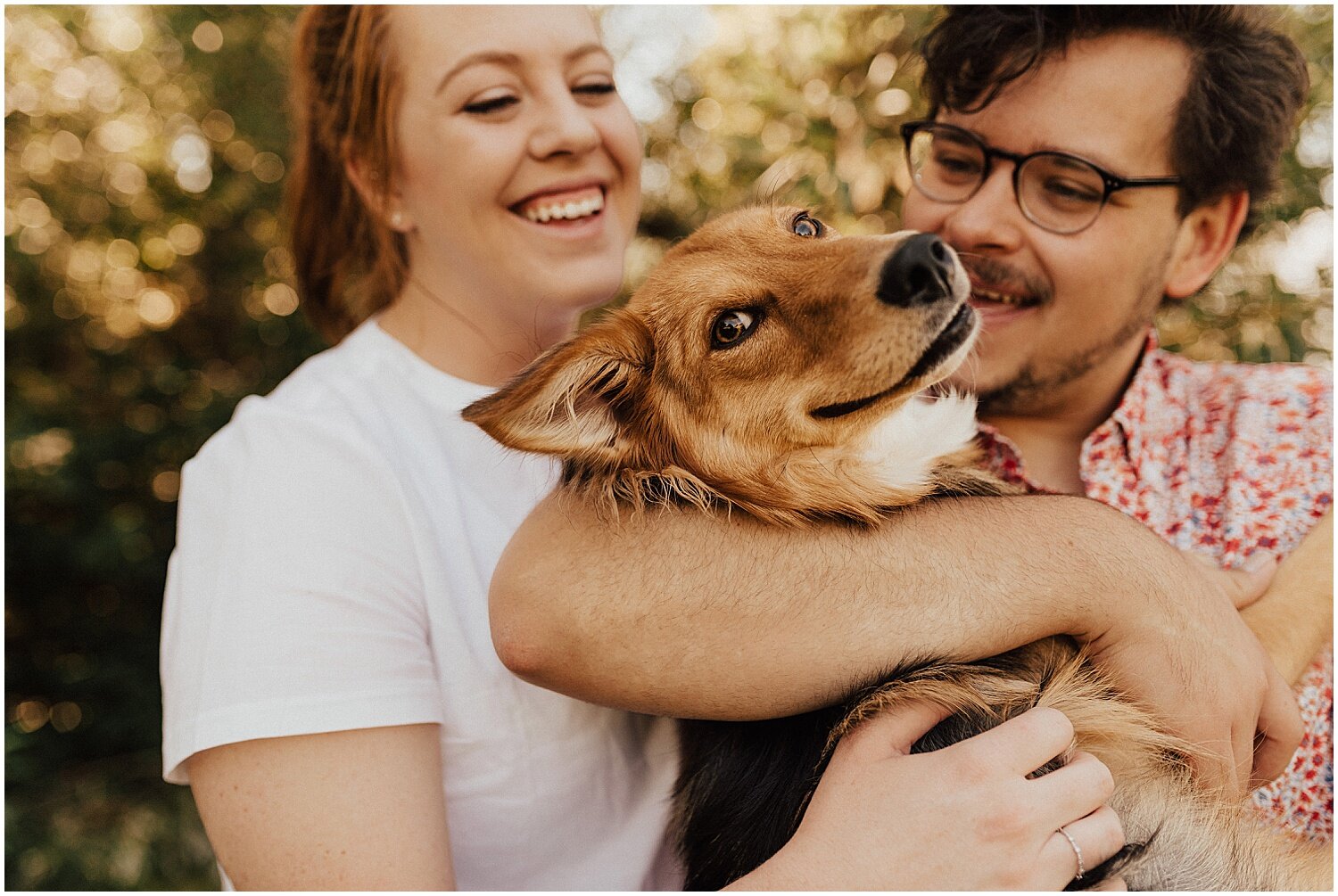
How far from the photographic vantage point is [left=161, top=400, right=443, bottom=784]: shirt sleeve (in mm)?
1784

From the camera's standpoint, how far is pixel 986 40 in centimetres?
275

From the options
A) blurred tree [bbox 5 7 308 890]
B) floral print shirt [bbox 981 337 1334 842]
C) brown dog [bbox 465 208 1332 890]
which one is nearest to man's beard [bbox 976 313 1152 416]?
floral print shirt [bbox 981 337 1334 842]

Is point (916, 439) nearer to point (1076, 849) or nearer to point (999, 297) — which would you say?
point (999, 297)

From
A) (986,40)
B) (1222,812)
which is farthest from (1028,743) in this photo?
(986,40)

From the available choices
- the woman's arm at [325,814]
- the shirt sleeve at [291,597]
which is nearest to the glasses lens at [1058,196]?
the shirt sleeve at [291,597]

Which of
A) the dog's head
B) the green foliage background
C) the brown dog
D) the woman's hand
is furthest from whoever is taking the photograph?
the green foliage background

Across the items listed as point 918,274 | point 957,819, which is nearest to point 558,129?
point 918,274

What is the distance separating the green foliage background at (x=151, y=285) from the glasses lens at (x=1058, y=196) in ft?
4.19

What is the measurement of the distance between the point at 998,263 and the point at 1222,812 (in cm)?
149

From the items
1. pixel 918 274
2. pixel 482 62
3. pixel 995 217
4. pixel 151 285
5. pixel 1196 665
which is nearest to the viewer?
pixel 1196 665

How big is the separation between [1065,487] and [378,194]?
219 cm

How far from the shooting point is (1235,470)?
262 centimetres

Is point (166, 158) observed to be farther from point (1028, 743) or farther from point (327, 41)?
point (1028, 743)

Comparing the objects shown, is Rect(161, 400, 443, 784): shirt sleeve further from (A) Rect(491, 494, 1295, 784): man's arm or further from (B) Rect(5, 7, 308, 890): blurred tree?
(B) Rect(5, 7, 308, 890): blurred tree
